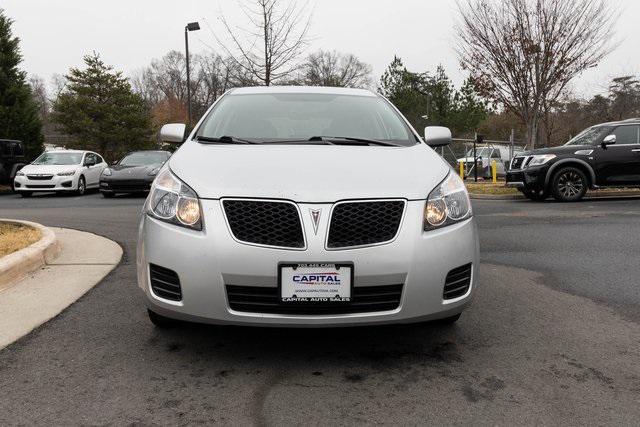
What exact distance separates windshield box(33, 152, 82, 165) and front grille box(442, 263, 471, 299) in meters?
16.8

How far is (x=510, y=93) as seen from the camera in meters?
17.1

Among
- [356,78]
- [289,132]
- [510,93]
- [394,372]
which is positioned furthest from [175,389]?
[356,78]

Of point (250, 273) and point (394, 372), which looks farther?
point (394, 372)

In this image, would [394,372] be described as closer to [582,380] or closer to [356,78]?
[582,380]

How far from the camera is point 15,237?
20.0 ft

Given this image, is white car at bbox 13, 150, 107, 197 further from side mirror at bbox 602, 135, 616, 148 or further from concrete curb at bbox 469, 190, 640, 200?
side mirror at bbox 602, 135, 616, 148

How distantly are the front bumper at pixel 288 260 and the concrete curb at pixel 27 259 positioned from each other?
232cm

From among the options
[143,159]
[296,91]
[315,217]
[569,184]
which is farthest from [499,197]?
[315,217]

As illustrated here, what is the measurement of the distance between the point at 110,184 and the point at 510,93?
11.9 m

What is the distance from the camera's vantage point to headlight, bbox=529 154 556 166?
40.6 ft

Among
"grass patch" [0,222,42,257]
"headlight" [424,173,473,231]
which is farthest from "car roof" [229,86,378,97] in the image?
"grass patch" [0,222,42,257]

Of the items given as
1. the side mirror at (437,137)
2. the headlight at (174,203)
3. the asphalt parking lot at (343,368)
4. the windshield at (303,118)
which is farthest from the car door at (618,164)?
the headlight at (174,203)

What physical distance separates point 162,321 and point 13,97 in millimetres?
20961

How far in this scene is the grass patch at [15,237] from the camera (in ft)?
17.9
